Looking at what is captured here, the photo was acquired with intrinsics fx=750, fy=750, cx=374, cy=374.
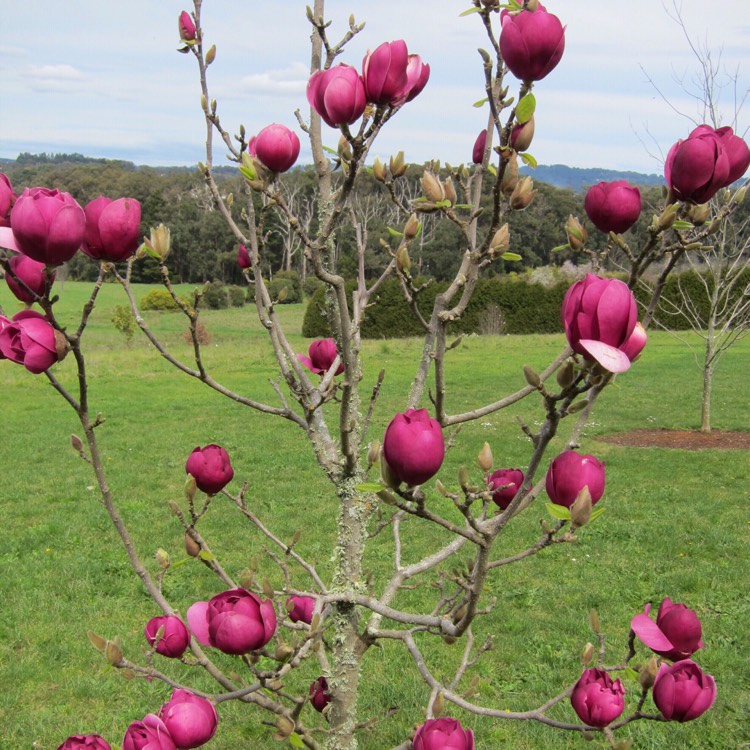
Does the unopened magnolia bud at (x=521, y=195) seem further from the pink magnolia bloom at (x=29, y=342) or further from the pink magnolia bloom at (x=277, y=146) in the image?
the pink magnolia bloom at (x=29, y=342)

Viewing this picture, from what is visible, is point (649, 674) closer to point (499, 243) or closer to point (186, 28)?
point (499, 243)

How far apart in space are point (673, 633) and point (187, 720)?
2.20 feet

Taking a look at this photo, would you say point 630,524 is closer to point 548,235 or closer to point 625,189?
point 625,189

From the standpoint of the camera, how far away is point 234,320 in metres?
27.8

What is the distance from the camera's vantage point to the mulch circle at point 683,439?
8859 millimetres

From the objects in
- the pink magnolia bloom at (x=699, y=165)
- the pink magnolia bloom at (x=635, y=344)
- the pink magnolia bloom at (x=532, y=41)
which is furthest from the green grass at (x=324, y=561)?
the pink magnolia bloom at (x=532, y=41)

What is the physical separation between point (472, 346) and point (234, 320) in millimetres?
11279

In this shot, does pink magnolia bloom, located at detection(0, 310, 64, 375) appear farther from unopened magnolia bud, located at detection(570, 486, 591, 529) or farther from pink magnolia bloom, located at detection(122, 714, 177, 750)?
unopened magnolia bud, located at detection(570, 486, 591, 529)

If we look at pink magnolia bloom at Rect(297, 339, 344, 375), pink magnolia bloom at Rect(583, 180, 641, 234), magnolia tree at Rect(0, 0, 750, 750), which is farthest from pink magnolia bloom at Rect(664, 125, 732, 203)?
pink magnolia bloom at Rect(297, 339, 344, 375)

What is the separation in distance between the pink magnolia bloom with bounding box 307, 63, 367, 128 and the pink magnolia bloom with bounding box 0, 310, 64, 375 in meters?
0.44

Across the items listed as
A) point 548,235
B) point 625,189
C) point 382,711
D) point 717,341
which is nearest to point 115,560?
point 382,711

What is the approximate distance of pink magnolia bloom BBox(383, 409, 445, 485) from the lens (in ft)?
2.55

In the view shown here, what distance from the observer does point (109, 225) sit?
93 centimetres

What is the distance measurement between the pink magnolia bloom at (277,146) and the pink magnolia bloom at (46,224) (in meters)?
0.31
